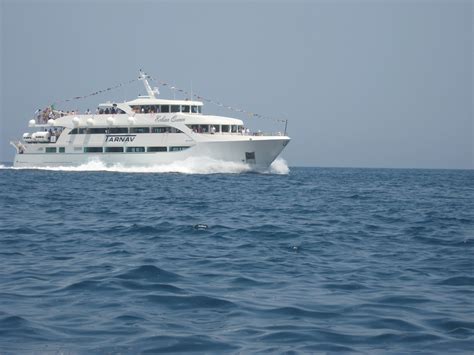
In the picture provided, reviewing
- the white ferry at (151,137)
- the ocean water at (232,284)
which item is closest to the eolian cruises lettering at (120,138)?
the white ferry at (151,137)

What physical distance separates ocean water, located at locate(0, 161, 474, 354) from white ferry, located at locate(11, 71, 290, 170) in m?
33.3

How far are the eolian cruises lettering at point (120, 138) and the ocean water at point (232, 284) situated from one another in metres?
36.9

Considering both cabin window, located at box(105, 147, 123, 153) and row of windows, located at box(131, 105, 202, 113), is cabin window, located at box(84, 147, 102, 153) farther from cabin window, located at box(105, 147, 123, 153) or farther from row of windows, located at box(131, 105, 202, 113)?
row of windows, located at box(131, 105, 202, 113)

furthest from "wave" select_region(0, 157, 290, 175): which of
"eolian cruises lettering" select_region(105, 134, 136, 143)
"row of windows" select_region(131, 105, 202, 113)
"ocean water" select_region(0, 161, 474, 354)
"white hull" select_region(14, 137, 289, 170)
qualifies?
"ocean water" select_region(0, 161, 474, 354)

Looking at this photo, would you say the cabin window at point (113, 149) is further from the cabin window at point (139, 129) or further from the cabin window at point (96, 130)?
the cabin window at point (139, 129)

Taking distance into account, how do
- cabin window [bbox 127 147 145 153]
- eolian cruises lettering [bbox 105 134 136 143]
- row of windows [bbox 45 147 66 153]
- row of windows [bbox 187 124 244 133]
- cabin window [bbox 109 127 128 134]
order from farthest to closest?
row of windows [bbox 45 147 66 153], cabin window [bbox 109 127 128 134], eolian cruises lettering [bbox 105 134 136 143], cabin window [bbox 127 147 145 153], row of windows [bbox 187 124 244 133]

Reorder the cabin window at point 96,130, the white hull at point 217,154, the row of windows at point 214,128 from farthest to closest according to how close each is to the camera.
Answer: the cabin window at point 96,130
the row of windows at point 214,128
the white hull at point 217,154

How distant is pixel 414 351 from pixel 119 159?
51647mm

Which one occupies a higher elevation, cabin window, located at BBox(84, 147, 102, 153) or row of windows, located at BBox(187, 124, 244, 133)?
row of windows, located at BBox(187, 124, 244, 133)

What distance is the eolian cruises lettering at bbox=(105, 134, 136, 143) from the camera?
184ft

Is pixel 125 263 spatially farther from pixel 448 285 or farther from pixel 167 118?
pixel 167 118

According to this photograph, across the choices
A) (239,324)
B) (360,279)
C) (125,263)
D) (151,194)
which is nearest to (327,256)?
(360,279)

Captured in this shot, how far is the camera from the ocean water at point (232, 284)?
7.14m

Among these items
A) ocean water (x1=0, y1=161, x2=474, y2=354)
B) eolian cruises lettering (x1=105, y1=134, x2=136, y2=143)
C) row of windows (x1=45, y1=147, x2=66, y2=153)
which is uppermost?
eolian cruises lettering (x1=105, y1=134, x2=136, y2=143)
